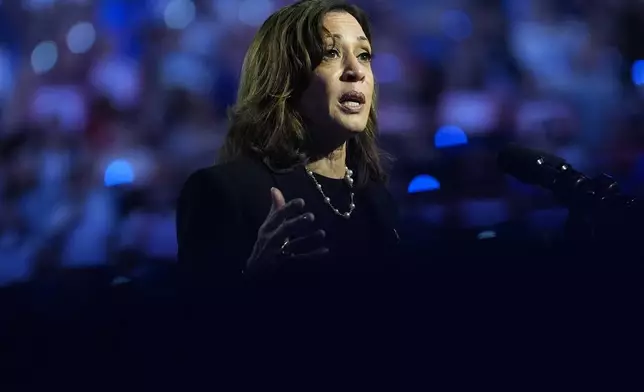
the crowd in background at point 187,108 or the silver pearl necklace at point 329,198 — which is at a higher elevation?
the crowd in background at point 187,108

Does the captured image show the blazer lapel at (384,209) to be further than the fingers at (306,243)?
Yes

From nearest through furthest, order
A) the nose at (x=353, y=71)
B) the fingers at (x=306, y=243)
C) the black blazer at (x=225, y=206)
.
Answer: the fingers at (x=306, y=243) < the black blazer at (x=225, y=206) < the nose at (x=353, y=71)

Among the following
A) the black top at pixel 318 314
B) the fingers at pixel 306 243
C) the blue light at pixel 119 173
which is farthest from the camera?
the blue light at pixel 119 173

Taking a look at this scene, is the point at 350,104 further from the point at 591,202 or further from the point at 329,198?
the point at 591,202

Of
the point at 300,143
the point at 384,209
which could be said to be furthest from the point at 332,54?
the point at 384,209

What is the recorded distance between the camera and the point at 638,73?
7.93ft

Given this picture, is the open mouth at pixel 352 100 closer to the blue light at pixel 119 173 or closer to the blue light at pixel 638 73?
the blue light at pixel 119 173

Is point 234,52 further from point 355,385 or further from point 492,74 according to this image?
point 355,385

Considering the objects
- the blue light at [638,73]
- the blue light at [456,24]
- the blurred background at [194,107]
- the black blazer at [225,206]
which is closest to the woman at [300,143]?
the black blazer at [225,206]

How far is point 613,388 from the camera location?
0.60 m

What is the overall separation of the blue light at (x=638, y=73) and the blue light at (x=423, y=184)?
2.38 ft

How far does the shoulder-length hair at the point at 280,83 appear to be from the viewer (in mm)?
1254

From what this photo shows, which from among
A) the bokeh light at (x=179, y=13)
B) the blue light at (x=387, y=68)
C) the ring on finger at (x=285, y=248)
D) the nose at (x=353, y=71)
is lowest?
the ring on finger at (x=285, y=248)

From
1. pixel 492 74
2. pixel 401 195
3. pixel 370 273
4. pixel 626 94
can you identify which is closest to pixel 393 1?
pixel 492 74
